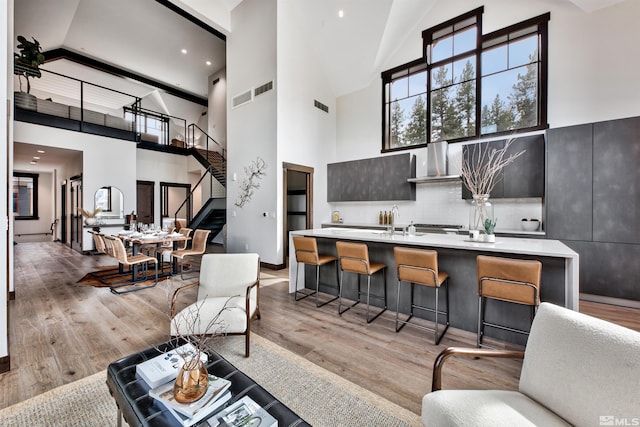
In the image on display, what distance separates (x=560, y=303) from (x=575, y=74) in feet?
13.4

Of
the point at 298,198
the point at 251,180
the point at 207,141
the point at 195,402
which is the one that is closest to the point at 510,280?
the point at 195,402

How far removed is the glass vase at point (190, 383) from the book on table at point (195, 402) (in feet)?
0.07

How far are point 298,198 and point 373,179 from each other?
2138 mm

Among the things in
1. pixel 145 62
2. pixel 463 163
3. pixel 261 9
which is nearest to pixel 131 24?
pixel 145 62

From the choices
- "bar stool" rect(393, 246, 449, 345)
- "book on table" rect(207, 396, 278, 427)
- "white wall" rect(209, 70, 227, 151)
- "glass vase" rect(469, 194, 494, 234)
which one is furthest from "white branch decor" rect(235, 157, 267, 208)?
"book on table" rect(207, 396, 278, 427)

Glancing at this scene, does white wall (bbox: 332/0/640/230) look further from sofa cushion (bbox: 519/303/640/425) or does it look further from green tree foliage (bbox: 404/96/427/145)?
sofa cushion (bbox: 519/303/640/425)

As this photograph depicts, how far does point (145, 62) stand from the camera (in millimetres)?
9094

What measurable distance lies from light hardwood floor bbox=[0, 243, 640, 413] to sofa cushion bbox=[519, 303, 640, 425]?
84 cm

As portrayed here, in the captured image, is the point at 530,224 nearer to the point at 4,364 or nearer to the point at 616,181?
the point at 616,181

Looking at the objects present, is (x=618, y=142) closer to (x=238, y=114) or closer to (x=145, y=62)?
(x=238, y=114)

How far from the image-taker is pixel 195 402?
1.19 meters

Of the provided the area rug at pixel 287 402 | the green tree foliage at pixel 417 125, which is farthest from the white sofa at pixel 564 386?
the green tree foliage at pixel 417 125

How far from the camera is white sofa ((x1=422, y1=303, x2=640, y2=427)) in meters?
1.02

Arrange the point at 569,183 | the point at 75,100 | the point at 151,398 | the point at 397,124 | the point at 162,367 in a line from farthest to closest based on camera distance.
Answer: the point at 75,100 → the point at 397,124 → the point at 569,183 → the point at 162,367 → the point at 151,398
